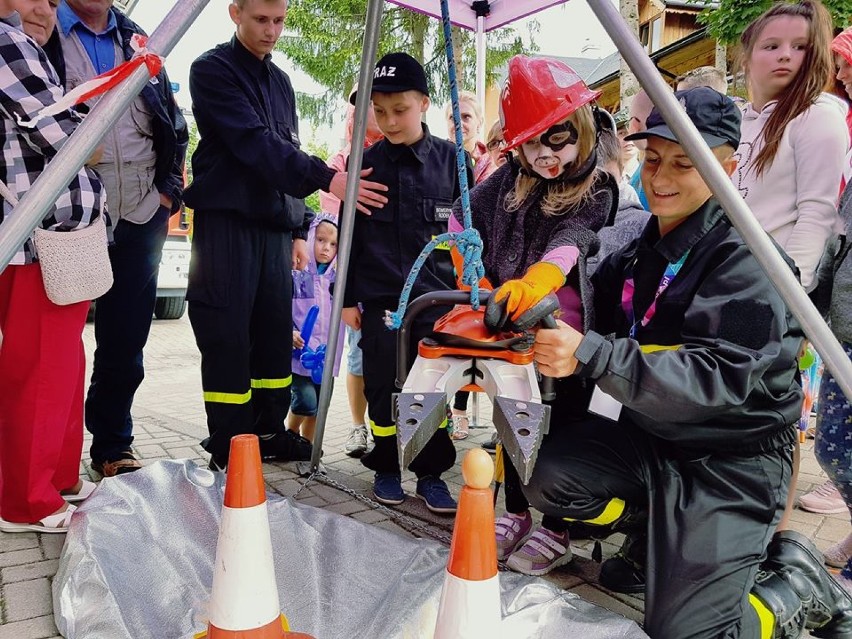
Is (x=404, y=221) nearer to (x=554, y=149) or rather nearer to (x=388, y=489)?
(x=554, y=149)

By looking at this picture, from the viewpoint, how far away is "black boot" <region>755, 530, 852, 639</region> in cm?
169

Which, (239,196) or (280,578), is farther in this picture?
(239,196)

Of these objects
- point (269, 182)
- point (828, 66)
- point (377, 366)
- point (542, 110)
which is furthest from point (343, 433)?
point (828, 66)

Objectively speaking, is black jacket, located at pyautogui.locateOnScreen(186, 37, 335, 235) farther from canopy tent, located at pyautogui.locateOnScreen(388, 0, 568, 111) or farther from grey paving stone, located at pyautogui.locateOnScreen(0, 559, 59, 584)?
grey paving stone, located at pyautogui.locateOnScreen(0, 559, 59, 584)

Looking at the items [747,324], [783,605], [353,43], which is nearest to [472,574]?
[747,324]

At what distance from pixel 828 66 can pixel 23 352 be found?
2.92m

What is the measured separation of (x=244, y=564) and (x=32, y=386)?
1193mm

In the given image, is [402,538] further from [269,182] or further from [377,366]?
[269,182]

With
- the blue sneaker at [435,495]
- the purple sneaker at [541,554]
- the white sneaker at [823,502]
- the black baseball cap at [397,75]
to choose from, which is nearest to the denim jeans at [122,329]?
the black baseball cap at [397,75]

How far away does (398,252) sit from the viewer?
2.63 metres

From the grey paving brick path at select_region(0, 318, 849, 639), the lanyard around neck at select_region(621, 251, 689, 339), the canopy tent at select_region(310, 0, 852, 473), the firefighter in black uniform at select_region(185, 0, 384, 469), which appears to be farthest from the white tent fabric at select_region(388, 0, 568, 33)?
the grey paving brick path at select_region(0, 318, 849, 639)

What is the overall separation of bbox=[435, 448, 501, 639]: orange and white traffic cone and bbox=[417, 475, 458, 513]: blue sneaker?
4.36 feet

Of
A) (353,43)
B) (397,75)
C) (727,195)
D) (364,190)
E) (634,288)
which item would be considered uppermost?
(353,43)

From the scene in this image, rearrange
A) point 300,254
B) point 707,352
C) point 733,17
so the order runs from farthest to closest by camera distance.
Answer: point 733,17 → point 300,254 → point 707,352
